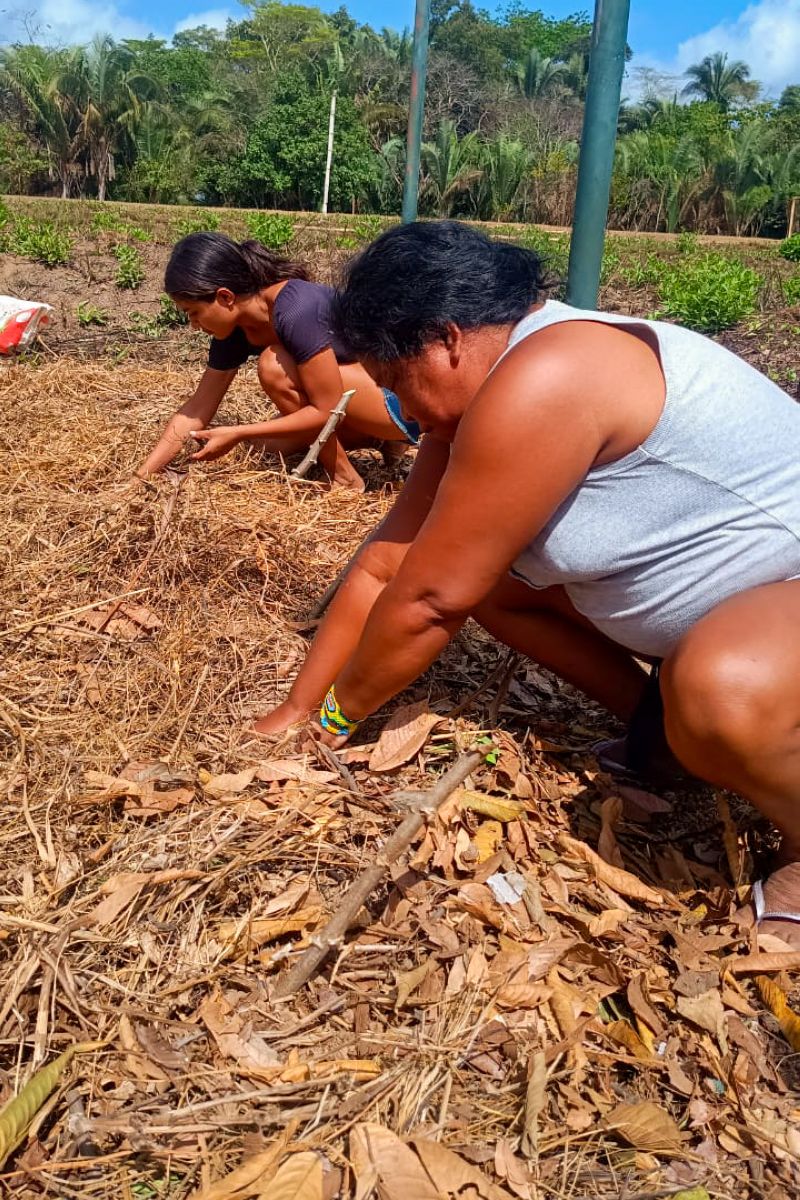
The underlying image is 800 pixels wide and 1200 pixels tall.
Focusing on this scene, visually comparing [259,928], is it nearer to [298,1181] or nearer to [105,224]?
[298,1181]

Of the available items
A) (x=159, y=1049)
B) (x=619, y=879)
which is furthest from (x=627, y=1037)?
(x=159, y=1049)

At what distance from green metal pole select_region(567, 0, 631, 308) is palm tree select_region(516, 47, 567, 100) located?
4155 centimetres

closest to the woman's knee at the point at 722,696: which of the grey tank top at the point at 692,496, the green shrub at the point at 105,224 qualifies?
the grey tank top at the point at 692,496

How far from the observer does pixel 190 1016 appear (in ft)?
4.63

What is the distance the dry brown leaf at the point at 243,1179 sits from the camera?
113 cm

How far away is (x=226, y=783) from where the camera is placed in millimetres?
1813

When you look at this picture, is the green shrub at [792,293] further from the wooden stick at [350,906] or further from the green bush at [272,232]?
the wooden stick at [350,906]

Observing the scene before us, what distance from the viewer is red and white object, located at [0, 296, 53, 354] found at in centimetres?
497

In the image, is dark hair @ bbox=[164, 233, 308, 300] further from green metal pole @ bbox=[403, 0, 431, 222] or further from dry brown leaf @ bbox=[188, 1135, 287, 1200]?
green metal pole @ bbox=[403, 0, 431, 222]

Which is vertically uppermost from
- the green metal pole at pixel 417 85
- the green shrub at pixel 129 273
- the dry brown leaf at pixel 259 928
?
the green metal pole at pixel 417 85

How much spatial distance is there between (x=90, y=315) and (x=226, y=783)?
562cm

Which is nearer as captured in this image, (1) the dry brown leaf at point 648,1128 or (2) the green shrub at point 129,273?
(1) the dry brown leaf at point 648,1128

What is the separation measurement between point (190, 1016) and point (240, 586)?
4.39ft

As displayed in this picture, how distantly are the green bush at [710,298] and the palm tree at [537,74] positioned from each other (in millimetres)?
36620
